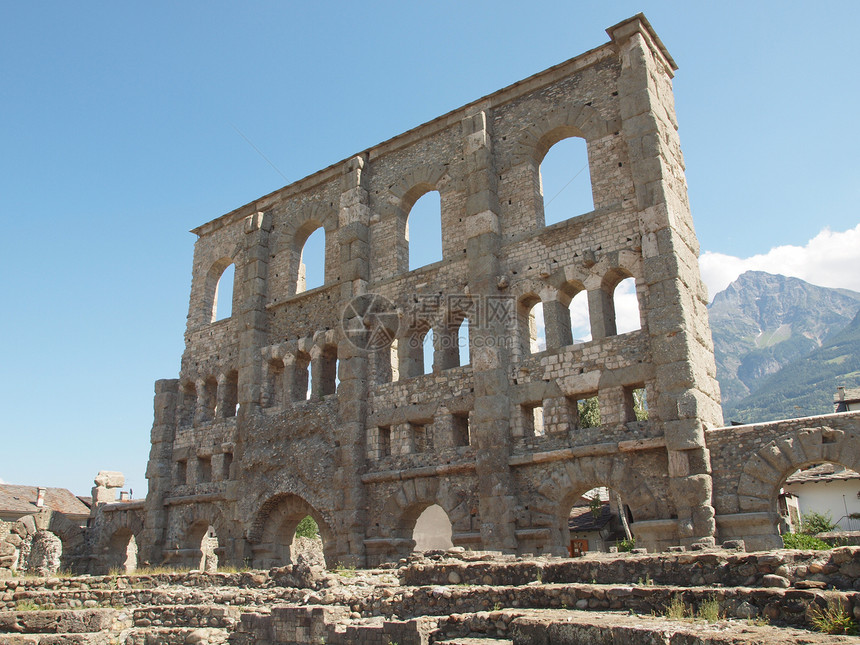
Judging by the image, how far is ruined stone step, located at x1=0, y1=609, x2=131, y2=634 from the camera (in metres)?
10.6

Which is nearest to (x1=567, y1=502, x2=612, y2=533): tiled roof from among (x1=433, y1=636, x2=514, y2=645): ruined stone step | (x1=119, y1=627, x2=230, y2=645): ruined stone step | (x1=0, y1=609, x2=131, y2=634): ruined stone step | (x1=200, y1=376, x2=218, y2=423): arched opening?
(x1=200, y1=376, x2=218, y2=423): arched opening

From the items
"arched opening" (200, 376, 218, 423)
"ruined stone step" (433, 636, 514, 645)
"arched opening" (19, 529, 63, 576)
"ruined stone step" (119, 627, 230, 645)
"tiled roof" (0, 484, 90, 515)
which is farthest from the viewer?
"tiled roof" (0, 484, 90, 515)

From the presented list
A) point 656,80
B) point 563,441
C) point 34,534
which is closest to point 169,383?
point 34,534

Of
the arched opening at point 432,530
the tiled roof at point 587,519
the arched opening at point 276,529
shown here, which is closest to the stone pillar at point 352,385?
the arched opening at point 276,529

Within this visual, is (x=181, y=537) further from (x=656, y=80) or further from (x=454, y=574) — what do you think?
(x=656, y=80)

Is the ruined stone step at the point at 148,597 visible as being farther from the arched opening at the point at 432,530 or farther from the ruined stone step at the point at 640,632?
the arched opening at the point at 432,530

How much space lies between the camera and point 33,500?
3828 cm

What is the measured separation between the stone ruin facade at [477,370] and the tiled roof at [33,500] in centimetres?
1869

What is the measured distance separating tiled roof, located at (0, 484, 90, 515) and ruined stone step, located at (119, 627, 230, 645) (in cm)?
2930

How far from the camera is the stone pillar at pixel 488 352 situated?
13109 millimetres

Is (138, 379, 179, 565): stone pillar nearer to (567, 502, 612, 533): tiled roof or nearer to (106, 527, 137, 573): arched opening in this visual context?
(106, 527, 137, 573): arched opening

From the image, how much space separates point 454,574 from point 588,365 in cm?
518

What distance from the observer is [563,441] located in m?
13.0

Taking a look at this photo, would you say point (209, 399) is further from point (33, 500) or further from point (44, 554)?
point (33, 500)
